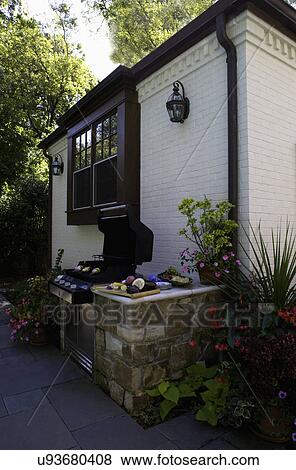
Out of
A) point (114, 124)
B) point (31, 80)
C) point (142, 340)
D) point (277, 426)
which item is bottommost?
point (277, 426)

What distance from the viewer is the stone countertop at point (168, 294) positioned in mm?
2580

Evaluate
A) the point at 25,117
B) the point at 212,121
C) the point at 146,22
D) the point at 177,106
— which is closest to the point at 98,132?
the point at 177,106

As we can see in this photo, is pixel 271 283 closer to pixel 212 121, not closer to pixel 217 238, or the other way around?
pixel 217 238

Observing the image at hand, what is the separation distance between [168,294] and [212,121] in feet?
6.83

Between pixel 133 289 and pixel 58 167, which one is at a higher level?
pixel 58 167

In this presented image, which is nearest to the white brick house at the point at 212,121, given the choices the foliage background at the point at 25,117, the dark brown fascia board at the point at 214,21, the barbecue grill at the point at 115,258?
the dark brown fascia board at the point at 214,21

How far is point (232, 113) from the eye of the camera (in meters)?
3.34

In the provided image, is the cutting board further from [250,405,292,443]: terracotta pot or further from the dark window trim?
the dark window trim

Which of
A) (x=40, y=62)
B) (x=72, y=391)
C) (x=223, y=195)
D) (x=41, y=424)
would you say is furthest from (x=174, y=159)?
(x=40, y=62)

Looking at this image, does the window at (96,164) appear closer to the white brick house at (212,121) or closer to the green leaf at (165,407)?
the white brick house at (212,121)

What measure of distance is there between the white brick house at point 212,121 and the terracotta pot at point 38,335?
5.30 ft

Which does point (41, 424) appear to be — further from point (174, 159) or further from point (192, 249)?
point (174, 159)

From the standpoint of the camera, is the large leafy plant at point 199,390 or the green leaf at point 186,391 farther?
the green leaf at point 186,391

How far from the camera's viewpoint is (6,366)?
3.43m
